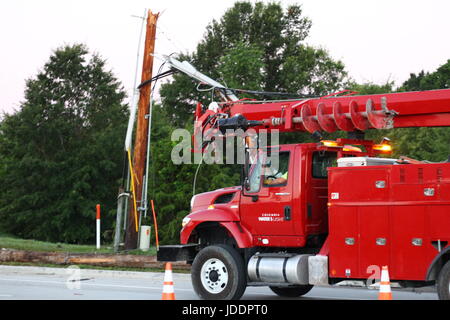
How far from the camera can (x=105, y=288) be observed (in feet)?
48.7

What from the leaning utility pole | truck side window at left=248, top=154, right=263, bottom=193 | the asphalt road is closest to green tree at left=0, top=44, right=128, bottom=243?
the leaning utility pole

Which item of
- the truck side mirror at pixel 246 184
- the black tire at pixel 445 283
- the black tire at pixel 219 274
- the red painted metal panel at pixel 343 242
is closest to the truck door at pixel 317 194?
the red painted metal panel at pixel 343 242

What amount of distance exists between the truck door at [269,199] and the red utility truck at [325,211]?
2 cm

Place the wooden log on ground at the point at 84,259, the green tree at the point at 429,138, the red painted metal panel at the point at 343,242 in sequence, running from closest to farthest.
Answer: the red painted metal panel at the point at 343,242
the wooden log on ground at the point at 84,259
the green tree at the point at 429,138

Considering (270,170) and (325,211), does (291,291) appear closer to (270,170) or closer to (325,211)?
(325,211)

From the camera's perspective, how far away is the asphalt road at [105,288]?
13.3 meters

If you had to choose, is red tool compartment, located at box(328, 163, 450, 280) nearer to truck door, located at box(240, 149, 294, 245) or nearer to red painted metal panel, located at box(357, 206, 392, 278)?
red painted metal panel, located at box(357, 206, 392, 278)

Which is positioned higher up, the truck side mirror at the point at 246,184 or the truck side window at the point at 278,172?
the truck side window at the point at 278,172

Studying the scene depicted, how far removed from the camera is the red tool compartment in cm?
1038

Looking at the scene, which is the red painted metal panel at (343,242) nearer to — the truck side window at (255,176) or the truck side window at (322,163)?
the truck side window at (322,163)

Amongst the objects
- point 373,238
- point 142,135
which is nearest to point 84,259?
point 142,135

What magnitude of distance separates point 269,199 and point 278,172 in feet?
1.62
